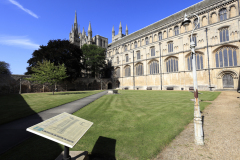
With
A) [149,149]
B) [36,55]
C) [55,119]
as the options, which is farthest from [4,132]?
[36,55]

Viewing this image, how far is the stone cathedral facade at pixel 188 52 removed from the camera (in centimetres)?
2334

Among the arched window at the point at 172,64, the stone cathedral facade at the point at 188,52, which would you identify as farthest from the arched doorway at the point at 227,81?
the arched window at the point at 172,64

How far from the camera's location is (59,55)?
2980 centimetres

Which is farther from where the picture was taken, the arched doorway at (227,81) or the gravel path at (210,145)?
the arched doorway at (227,81)

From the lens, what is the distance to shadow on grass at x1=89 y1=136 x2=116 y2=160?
3083 mm

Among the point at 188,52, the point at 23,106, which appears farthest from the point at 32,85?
the point at 188,52

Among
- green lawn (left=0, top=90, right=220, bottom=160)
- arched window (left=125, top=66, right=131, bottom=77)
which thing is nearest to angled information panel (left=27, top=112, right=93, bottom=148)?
green lawn (left=0, top=90, right=220, bottom=160)

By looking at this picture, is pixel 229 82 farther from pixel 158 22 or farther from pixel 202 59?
pixel 158 22

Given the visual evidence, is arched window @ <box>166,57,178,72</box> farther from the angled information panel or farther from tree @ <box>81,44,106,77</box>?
the angled information panel

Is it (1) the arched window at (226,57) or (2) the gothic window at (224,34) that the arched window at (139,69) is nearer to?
(1) the arched window at (226,57)

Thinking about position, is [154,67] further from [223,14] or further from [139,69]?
[223,14]

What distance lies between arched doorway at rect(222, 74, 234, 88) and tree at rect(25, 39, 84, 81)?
34514 millimetres

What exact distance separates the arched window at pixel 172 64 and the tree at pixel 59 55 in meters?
25.5

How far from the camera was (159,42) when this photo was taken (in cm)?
3381
